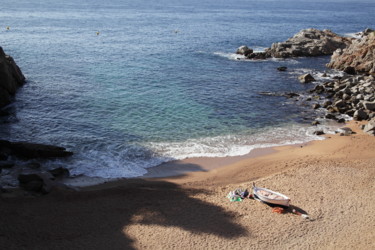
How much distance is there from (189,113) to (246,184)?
1444 cm

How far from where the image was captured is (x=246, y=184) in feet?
83.8

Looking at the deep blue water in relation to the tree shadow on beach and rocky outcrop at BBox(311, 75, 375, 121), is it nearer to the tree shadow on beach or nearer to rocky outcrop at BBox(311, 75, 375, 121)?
rocky outcrop at BBox(311, 75, 375, 121)

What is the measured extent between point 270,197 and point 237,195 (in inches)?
86.4

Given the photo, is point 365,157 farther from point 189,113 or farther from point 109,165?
point 109,165

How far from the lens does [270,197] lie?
73.7 feet

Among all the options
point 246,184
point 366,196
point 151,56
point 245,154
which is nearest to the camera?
point 366,196

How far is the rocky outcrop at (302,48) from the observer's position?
66.9m

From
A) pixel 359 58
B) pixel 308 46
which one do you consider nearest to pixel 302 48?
pixel 308 46

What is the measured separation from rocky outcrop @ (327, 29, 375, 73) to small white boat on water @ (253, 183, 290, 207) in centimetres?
3802

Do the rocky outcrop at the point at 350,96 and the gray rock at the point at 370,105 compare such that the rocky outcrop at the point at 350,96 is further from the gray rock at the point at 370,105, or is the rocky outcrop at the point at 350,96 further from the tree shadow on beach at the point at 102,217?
the tree shadow on beach at the point at 102,217

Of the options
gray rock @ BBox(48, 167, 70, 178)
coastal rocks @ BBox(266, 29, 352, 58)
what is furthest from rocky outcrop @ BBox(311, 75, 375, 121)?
gray rock @ BBox(48, 167, 70, 178)

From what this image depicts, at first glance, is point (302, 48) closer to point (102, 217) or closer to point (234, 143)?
point (234, 143)

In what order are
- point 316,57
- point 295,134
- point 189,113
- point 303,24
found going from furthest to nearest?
1. point 303,24
2. point 316,57
3. point 189,113
4. point 295,134

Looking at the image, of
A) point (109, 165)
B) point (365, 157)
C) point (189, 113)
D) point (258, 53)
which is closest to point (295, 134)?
point (365, 157)
